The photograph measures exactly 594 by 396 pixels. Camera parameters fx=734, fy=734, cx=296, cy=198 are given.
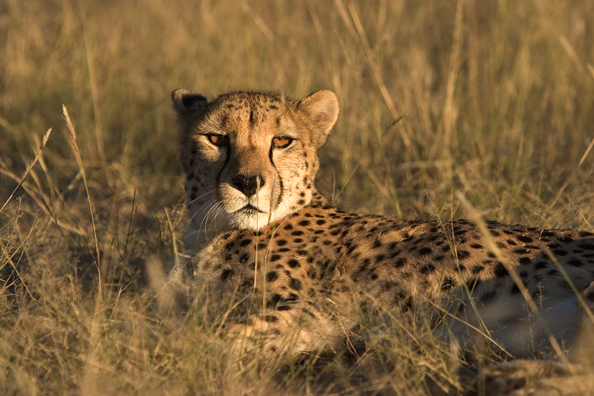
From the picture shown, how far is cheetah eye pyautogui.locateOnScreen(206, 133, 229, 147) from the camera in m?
3.21

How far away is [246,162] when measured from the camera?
3021 mm

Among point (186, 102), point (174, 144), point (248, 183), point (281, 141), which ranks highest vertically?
point (186, 102)

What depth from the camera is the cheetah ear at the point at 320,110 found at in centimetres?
355

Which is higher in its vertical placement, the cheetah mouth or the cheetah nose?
the cheetah nose

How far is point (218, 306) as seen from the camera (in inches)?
113

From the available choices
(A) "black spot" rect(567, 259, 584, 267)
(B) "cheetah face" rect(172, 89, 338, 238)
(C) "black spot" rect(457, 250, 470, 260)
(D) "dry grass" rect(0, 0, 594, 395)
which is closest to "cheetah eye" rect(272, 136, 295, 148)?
(B) "cheetah face" rect(172, 89, 338, 238)

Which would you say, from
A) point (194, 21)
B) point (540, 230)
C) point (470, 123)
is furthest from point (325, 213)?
point (194, 21)

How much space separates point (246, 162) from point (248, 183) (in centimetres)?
12

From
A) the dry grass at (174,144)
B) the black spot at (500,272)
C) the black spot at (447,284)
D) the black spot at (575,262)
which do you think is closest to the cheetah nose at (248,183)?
the dry grass at (174,144)

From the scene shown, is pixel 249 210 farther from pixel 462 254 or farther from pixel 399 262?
pixel 462 254

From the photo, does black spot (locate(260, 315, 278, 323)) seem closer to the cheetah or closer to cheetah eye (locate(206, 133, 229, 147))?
the cheetah

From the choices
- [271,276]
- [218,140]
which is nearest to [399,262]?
[271,276]

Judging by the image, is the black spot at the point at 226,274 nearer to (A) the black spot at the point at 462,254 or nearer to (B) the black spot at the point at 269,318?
(B) the black spot at the point at 269,318

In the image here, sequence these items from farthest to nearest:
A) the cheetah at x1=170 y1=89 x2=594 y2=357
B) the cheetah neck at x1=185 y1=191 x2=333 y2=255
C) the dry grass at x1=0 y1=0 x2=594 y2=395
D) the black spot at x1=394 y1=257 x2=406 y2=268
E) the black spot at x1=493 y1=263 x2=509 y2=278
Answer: the cheetah neck at x1=185 y1=191 x2=333 y2=255, the black spot at x1=394 y1=257 x2=406 y2=268, the black spot at x1=493 y1=263 x2=509 y2=278, the cheetah at x1=170 y1=89 x2=594 y2=357, the dry grass at x1=0 y1=0 x2=594 y2=395
